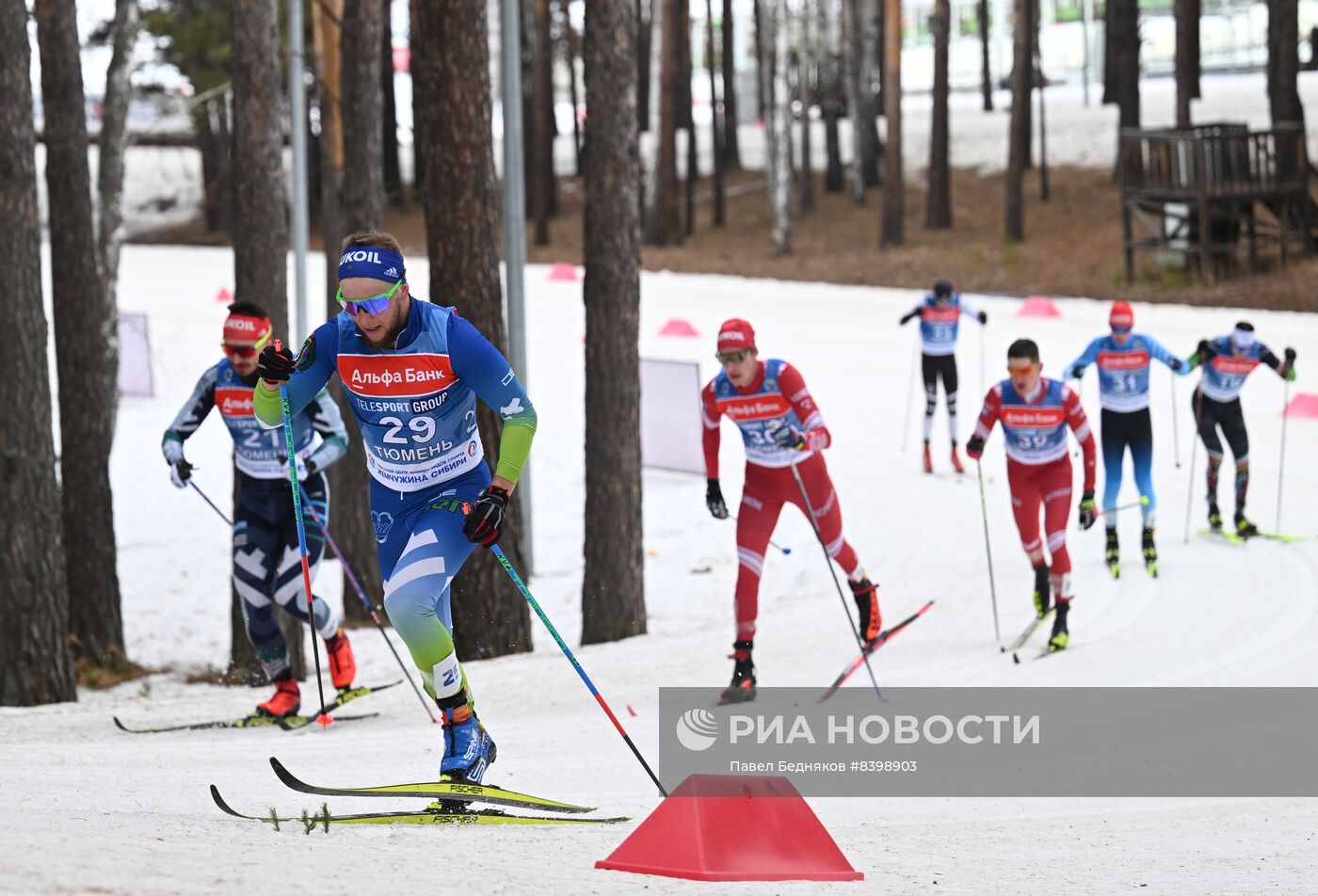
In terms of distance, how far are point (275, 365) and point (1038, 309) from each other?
21201mm

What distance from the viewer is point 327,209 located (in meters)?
17.5

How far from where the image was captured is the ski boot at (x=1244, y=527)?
1382cm

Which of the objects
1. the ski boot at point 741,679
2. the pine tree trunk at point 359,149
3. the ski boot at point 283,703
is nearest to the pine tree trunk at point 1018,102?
the pine tree trunk at point 359,149

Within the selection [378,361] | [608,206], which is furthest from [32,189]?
[378,361]

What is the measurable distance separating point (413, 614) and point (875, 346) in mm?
19758

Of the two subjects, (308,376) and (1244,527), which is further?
(1244,527)

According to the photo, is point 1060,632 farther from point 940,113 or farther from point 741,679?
point 940,113

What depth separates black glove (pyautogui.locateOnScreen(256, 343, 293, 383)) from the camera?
650cm

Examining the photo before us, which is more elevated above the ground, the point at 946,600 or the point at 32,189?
the point at 32,189

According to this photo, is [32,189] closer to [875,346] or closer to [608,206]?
[608,206]

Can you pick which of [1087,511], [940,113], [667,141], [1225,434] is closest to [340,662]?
[1087,511]

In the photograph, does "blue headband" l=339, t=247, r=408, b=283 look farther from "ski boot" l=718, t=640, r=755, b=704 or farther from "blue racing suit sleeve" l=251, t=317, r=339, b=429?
"ski boot" l=718, t=640, r=755, b=704

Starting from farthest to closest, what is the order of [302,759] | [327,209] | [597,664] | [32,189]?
[327,209] < [597,664] < [32,189] < [302,759]

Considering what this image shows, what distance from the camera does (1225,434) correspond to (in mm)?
14023
